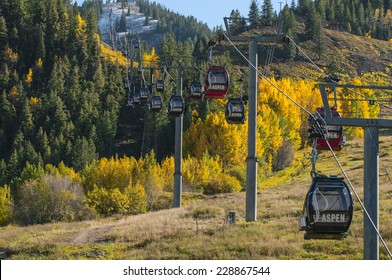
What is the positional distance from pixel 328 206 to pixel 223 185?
58.0 meters

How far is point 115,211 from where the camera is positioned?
6153 cm

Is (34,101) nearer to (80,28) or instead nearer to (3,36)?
(3,36)

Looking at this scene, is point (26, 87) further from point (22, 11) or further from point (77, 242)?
point (77, 242)

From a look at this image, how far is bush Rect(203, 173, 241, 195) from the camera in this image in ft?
237

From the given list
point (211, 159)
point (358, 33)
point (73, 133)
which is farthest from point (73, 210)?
point (358, 33)

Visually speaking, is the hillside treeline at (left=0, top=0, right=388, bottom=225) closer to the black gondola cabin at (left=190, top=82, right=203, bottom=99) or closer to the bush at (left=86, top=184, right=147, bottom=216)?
the bush at (left=86, top=184, right=147, bottom=216)

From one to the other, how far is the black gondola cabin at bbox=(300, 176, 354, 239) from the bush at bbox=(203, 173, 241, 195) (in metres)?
57.0

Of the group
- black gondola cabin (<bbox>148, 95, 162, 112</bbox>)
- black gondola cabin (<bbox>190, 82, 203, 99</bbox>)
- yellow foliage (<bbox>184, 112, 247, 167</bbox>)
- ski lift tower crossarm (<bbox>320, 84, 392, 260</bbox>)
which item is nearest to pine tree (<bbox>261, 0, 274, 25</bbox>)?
yellow foliage (<bbox>184, 112, 247, 167</bbox>)

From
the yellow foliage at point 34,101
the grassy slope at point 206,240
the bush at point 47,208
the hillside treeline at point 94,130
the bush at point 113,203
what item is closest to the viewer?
the grassy slope at point 206,240

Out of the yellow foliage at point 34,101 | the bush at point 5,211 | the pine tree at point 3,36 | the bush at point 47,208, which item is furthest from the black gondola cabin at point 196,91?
the pine tree at point 3,36

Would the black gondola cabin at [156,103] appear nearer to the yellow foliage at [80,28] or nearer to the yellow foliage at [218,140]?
the yellow foliage at [218,140]

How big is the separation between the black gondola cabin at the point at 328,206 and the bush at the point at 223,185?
187 feet

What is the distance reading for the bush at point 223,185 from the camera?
237 ft

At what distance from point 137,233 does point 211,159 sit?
53.8 m
